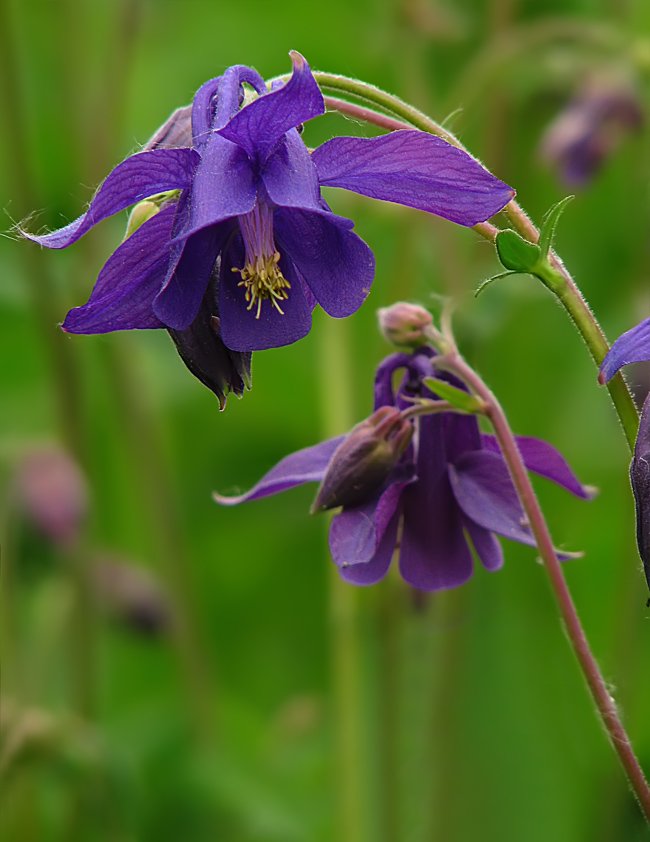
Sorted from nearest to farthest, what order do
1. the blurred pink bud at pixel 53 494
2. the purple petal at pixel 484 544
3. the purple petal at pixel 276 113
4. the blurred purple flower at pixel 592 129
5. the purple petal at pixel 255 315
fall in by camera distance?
the purple petal at pixel 276 113, the purple petal at pixel 255 315, the purple petal at pixel 484 544, the blurred pink bud at pixel 53 494, the blurred purple flower at pixel 592 129

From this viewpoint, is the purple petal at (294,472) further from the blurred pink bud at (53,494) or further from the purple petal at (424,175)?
the blurred pink bud at (53,494)

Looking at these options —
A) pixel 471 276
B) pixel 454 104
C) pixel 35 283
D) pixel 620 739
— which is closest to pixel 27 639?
pixel 35 283

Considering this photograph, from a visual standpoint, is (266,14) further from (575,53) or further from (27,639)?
(27,639)

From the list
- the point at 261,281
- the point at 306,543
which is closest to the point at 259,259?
the point at 261,281

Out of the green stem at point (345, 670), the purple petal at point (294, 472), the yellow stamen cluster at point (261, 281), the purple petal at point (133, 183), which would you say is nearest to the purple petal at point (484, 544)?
the purple petal at point (294, 472)

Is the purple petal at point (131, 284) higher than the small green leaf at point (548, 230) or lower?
lower

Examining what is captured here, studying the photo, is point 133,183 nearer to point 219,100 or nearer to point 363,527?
point 219,100

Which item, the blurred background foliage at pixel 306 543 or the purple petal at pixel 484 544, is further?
the blurred background foliage at pixel 306 543

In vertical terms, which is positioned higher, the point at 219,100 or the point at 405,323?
the point at 219,100
